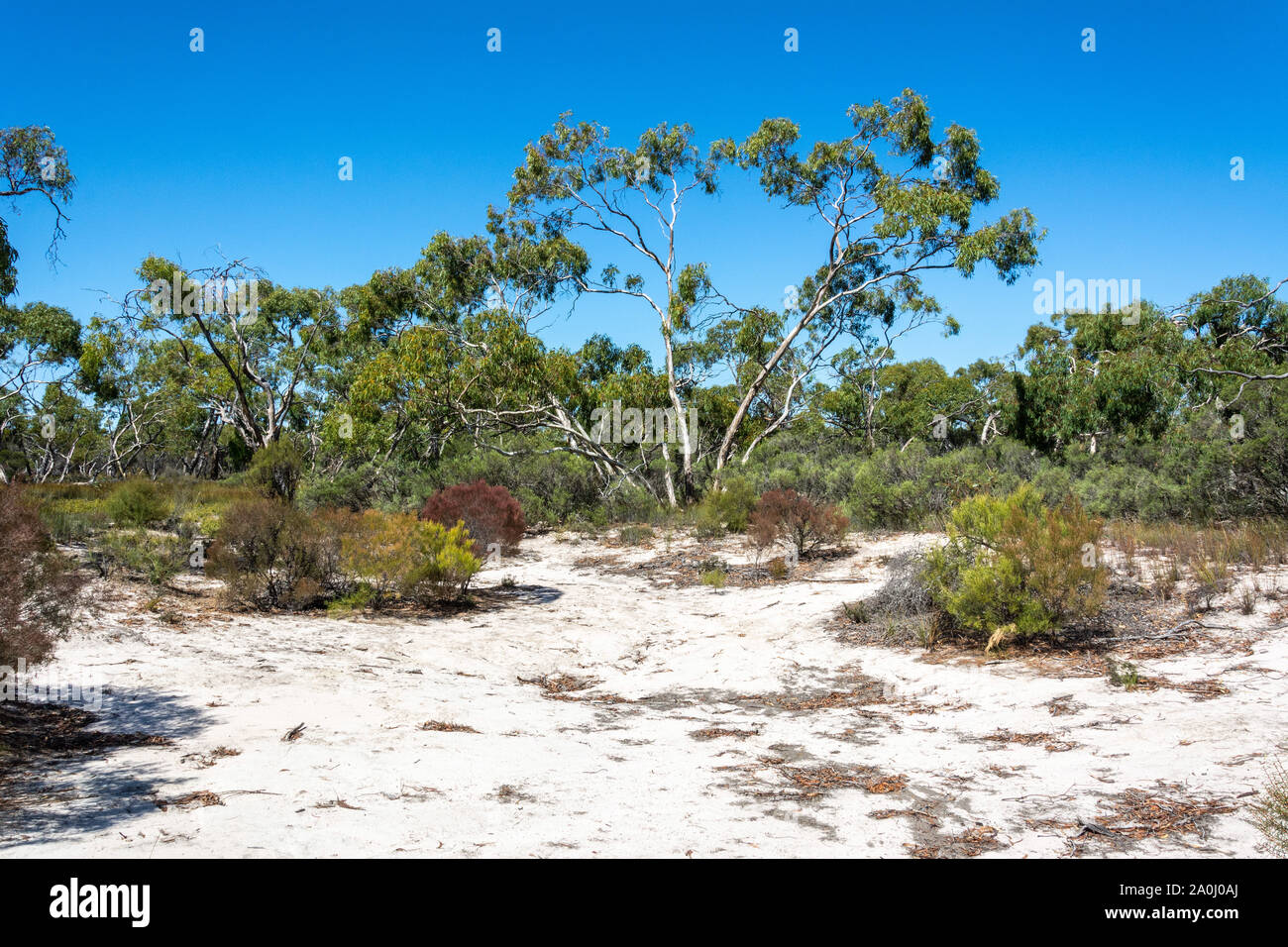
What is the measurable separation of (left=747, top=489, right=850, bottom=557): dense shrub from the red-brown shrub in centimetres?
415

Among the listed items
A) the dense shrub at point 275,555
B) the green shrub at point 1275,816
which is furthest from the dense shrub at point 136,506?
the green shrub at point 1275,816

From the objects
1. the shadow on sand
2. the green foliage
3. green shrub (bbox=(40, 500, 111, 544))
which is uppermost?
green shrub (bbox=(40, 500, 111, 544))

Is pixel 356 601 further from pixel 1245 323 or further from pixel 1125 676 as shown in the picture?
pixel 1245 323

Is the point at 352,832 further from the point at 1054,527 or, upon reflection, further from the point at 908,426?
the point at 908,426

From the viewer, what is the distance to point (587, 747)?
5.46 m

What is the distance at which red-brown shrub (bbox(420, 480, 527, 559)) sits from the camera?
41.0ft

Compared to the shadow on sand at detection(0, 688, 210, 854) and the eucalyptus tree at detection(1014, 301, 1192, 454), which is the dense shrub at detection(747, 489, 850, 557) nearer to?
the eucalyptus tree at detection(1014, 301, 1192, 454)

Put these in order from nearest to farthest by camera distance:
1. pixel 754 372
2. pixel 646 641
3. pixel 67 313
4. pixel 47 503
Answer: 1. pixel 646 641
2. pixel 47 503
3. pixel 754 372
4. pixel 67 313

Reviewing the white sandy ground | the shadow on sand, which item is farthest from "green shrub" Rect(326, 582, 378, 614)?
the shadow on sand

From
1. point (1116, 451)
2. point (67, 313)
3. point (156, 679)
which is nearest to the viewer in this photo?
point (156, 679)

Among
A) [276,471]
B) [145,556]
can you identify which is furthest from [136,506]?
[145,556]
